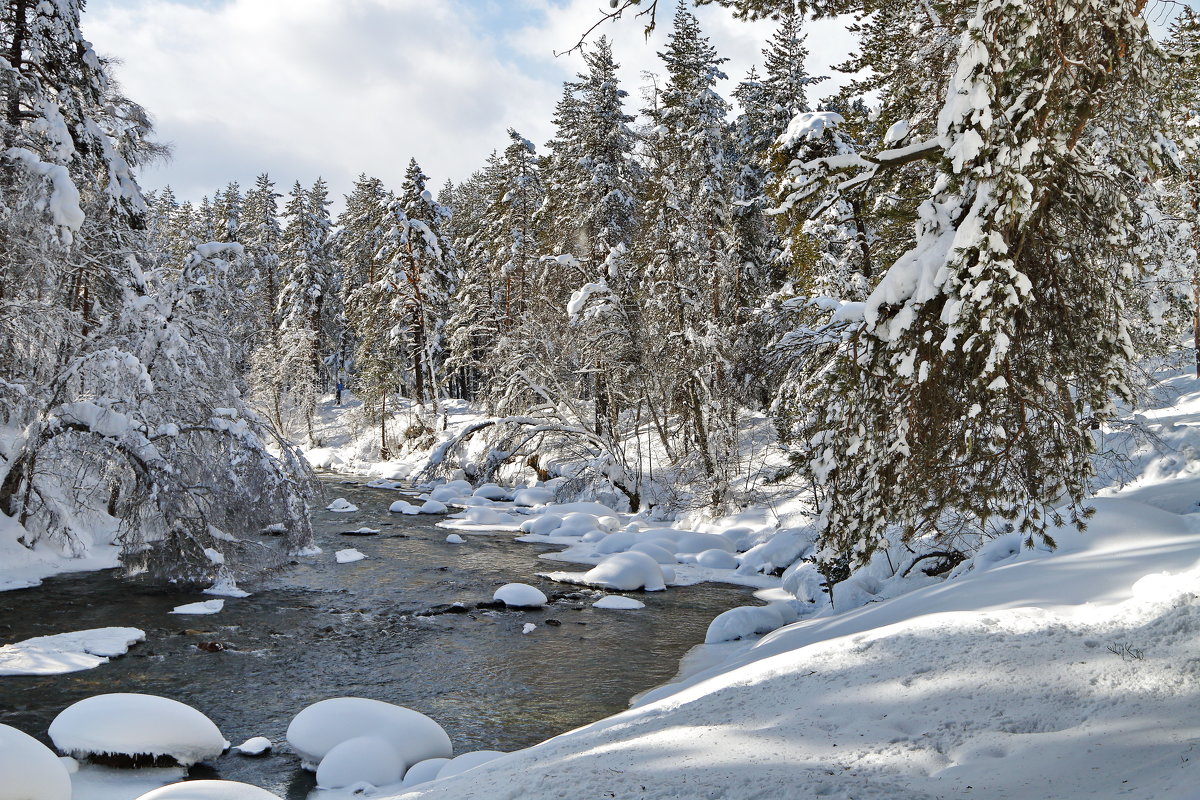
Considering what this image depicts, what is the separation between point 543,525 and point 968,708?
56.9 ft

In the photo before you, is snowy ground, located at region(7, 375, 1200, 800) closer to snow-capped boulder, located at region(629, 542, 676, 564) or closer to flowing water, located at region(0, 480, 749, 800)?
flowing water, located at region(0, 480, 749, 800)

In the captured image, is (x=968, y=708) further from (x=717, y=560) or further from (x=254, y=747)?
(x=717, y=560)

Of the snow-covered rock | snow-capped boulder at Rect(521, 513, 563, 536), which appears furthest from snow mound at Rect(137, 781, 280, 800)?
snow-capped boulder at Rect(521, 513, 563, 536)

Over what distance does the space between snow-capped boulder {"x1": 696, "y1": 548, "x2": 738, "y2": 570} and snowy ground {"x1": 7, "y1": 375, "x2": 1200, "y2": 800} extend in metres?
9.21

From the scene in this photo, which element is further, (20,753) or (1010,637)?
(20,753)

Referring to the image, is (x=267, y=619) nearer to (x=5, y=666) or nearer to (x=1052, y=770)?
(x=5, y=666)

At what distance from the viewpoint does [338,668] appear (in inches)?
407

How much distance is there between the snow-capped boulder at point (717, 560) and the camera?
16.9m

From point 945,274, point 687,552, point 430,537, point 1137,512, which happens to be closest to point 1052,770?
point 945,274

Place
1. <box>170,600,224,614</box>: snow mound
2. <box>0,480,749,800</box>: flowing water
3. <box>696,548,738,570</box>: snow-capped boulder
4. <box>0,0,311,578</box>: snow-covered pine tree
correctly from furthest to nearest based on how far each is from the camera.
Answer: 1. <box>696,548,738,570</box>: snow-capped boulder
2. <box>0,0,311,578</box>: snow-covered pine tree
3. <box>170,600,224,614</box>: snow mound
4. <box>0,480,749,800</box>: flowing water

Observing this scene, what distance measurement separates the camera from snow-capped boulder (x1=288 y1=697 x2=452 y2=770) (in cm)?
745

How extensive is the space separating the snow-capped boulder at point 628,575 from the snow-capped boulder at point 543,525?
5.58 metres

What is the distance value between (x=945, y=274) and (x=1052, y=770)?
9.56ft

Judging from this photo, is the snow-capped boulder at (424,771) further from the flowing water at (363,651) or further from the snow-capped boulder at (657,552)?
the snow-capped boulder at (657,552)
